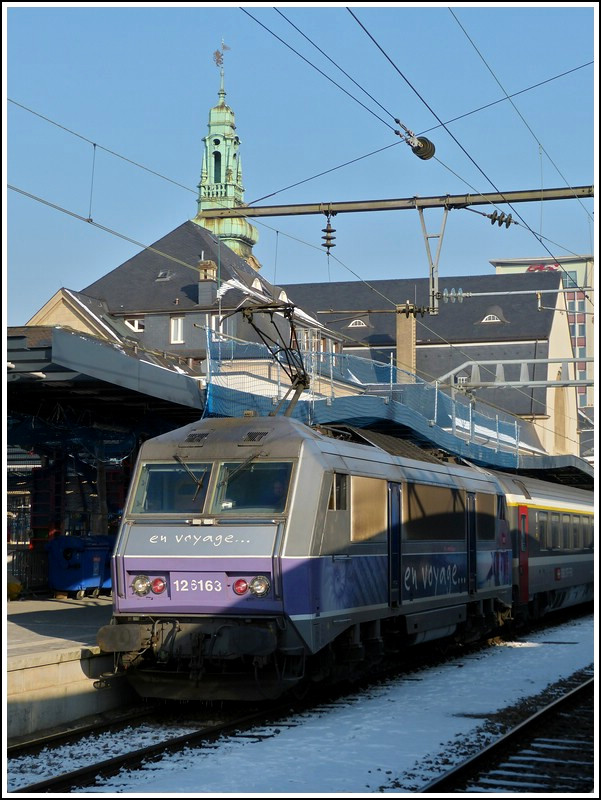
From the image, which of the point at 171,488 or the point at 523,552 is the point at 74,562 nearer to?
the point at 523,552

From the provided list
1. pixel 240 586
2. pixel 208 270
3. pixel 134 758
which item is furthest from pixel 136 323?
pixel 134 758

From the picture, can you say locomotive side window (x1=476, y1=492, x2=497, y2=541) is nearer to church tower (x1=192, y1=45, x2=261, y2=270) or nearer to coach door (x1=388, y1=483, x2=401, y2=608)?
coach door (x1=388, y1=483, x2=401, y2=608)

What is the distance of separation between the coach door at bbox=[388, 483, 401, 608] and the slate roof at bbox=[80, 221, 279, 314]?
39950mm

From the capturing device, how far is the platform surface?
40.8ft

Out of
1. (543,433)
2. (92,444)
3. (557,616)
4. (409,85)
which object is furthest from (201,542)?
(543,433)

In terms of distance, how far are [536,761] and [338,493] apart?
13.5 feet

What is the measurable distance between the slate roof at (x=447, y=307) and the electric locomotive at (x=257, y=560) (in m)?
50.6

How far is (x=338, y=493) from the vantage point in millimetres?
13766

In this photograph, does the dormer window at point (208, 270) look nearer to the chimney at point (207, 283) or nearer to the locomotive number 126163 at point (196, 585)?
the chimney at point (207, 283)

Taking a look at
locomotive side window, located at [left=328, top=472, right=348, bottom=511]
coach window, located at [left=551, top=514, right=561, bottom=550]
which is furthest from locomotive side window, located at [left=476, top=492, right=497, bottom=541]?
locomotive side window, located at [left=328, top=472, right=348, bottom=511]

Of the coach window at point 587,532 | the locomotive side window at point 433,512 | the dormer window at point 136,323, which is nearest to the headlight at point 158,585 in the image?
the locomotive side window at point 433,512

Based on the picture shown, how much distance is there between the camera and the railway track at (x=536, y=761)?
959 cm

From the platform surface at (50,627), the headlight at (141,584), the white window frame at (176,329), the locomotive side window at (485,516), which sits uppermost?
the white window frame at (176,329)

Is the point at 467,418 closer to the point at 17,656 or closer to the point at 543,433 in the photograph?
the point at 17,656
